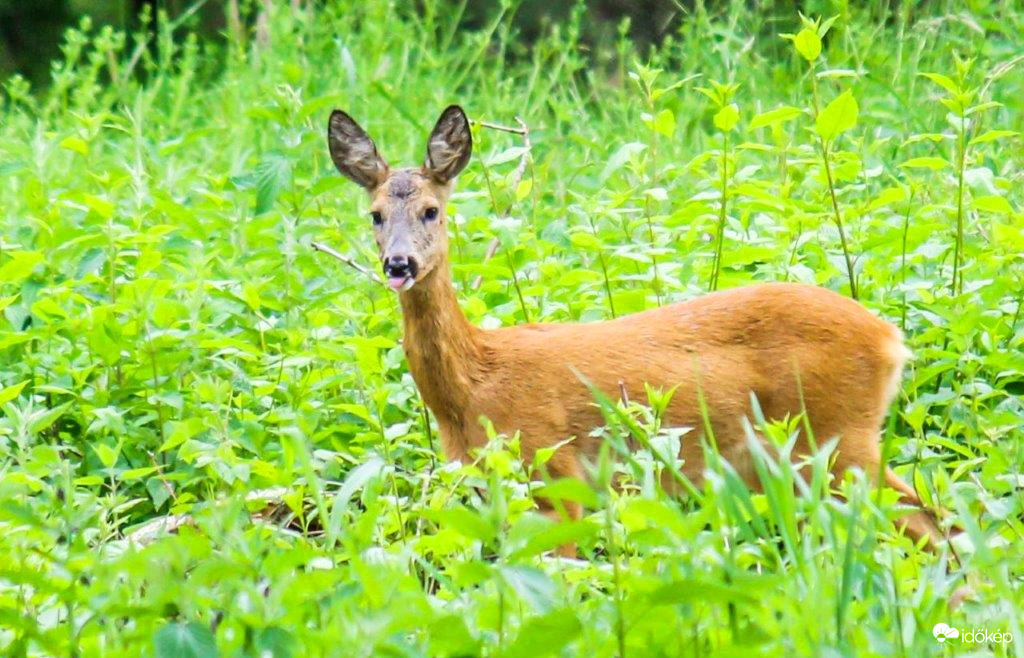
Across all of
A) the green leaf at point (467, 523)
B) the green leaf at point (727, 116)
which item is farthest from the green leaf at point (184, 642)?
the green leaf at point (727, 116)

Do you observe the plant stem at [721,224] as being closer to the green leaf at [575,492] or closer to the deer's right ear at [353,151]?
the deer's right ear at [353,151]

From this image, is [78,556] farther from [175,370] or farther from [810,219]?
[810,219]

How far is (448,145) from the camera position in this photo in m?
5.10

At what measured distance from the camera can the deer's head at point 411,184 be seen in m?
4.81

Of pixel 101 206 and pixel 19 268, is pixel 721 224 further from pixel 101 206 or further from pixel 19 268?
pixel 19 268

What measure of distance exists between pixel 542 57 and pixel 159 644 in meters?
6.32

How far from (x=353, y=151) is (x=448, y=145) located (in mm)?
276

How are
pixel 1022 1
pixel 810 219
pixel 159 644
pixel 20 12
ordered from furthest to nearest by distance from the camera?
1. pixel 20 12
2. pixel 1022 1
3. pixel 810 219
4. pixel 159 644

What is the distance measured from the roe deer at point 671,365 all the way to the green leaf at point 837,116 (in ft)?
1.40

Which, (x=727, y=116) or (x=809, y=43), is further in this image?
(x=727, y=116)

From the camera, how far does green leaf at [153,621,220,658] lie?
8.25 ft

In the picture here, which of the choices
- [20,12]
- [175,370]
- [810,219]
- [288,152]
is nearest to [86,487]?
[175,370]

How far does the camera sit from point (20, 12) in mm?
10117

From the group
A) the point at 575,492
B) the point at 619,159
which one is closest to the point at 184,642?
the point at 575,492
